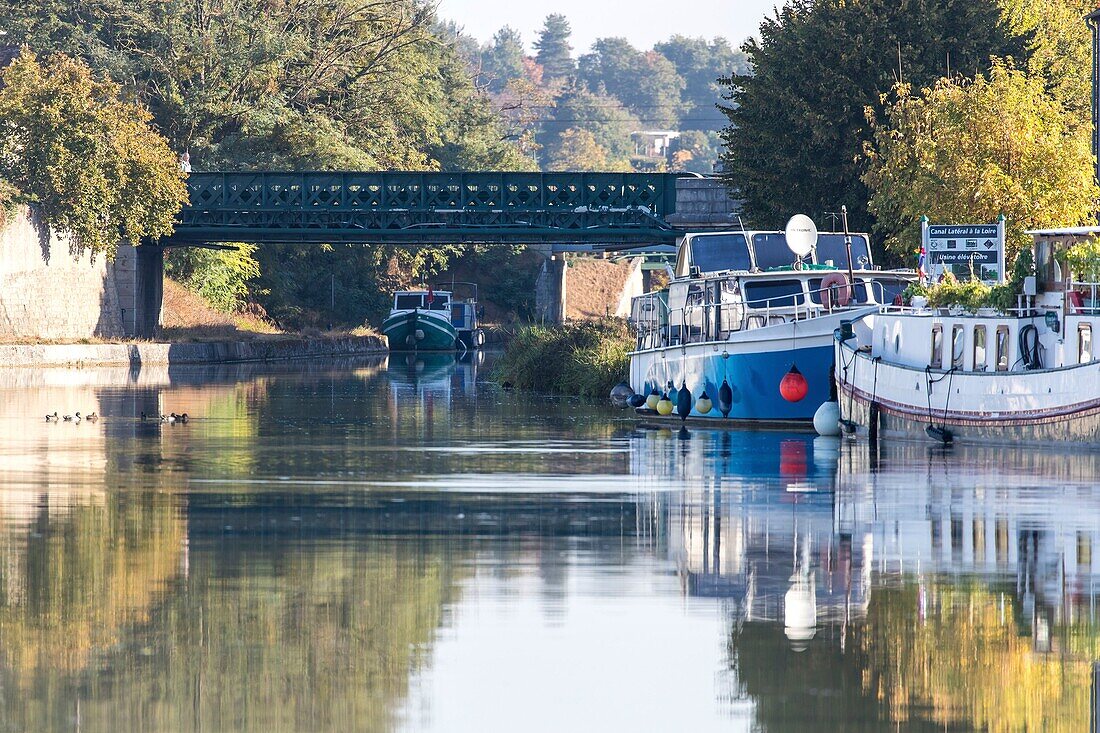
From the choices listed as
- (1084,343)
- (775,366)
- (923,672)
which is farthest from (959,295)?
(923,672)

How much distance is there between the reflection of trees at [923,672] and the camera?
972 cm

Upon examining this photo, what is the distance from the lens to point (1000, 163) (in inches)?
1871

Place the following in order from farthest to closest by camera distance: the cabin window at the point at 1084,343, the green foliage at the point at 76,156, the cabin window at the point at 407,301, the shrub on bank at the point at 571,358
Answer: the cabin window at the point at 407,301 → the green foliage at the point at 76,156 → the shrub on bank at the point at 571,358 → the cabin window at the point at 1084,343

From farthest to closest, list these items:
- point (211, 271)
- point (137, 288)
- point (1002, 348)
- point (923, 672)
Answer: point (211, 271) < point (137, 288) < point (1002, 348) < point (923, 672)

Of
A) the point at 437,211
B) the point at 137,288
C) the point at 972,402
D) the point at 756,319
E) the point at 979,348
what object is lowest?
the point at 972,402

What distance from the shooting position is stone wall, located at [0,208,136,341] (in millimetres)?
68750

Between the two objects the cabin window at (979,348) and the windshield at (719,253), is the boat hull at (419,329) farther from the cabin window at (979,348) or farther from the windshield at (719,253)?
the cabin window at (979,348)

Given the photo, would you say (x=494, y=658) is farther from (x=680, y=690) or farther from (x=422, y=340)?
(x=422, y=340)

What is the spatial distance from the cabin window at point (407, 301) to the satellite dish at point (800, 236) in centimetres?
6477

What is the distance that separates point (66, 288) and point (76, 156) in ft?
17.1

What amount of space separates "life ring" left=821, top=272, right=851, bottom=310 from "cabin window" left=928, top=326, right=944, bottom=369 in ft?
14.9

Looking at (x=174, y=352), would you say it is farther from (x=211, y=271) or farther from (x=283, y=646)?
(x=283, y=646)

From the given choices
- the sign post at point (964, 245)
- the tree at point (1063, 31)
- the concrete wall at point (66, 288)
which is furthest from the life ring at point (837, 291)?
the concrete wall at point (66, 288)

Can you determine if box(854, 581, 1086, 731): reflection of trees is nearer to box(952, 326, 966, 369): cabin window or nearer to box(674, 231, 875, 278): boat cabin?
box(952, 326, 966, 369): cabin window
